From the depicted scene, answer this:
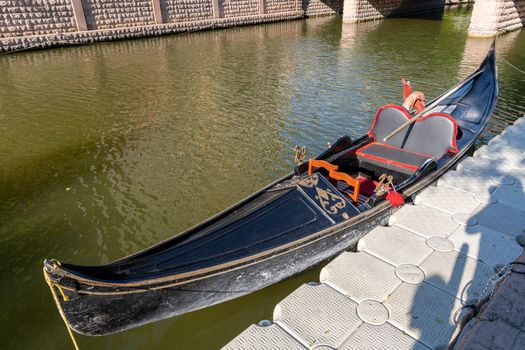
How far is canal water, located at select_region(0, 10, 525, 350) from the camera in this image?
5078 millimetres

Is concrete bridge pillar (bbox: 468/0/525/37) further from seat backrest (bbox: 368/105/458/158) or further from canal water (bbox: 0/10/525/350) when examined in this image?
seat backrest (bbox: 368/105/458/158)

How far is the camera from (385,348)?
345 cm

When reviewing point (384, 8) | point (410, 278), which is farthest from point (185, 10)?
point (410, 278)

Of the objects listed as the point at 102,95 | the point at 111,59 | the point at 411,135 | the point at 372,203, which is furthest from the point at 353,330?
the point at 111,59

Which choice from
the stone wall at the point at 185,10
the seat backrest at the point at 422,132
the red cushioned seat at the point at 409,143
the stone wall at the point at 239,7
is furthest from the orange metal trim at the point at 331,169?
the stone wall at the point at 239,7

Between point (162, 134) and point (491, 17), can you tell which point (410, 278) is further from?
point (491, 17)

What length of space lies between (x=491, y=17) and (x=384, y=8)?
14570 mm

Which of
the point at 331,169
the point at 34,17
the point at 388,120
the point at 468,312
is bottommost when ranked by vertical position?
the point at 468,312

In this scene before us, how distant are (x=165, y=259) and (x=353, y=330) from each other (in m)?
2.23

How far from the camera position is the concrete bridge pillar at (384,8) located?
104 ft

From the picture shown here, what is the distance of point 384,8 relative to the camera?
117 feet

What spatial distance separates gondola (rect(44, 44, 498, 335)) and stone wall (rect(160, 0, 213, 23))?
24.6m

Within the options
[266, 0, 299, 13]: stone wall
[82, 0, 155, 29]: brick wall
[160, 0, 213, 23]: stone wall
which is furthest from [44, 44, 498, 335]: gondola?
[266, 0, 299, 13]: stone wall

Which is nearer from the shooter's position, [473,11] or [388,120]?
[388,120]
